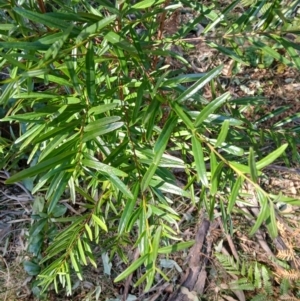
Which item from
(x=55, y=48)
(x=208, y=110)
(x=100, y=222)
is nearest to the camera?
(x=55, y=48)

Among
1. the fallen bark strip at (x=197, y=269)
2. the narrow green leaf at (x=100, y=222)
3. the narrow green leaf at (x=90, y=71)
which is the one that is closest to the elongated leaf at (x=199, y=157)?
the narrow green leaf at (x=90, y=71)

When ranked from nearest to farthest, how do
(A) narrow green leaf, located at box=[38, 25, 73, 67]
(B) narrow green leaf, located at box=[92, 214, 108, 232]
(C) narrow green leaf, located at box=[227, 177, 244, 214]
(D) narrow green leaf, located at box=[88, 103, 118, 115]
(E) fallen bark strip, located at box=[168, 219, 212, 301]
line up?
(A) narrow green leaf, located at box=[38, 25, 73, 67] → (C) narrow green leaf, located at box=[227, 177, 244, 214] → (D) narrow green leaf, located at box=[88, 103, 118, 115] → (B) narrow green leaf, located at box=[92, 214, 108, 232] → (E) fallen bark strip, located at box=[168, 219, 212, 301]

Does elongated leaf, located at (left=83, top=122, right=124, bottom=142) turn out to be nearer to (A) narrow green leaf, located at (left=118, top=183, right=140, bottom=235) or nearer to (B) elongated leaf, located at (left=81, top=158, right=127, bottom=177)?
(B) elongated leaf, located at (left=81, top=158, right=127, bottom=177)

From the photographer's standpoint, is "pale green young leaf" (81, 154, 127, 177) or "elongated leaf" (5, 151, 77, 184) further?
"pale green young leaf" (81, 154, 127, 177)

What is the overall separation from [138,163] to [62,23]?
373 mm

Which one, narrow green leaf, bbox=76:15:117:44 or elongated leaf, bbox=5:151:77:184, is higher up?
narrow green leaf, bbox=76:15:117:44

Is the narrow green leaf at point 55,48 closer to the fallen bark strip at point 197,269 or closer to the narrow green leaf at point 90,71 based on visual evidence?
the narrow green leaf at point 90,71

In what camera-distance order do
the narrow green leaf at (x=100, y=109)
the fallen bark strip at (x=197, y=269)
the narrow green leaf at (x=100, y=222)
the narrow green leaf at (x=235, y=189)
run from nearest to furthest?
the narrow green leaf at (x=235, y=189) < the narrow green leaf at (x=100, y=109) < the narrow green leaf at (x=100, y=222) < the fallen bark strip at (x=197, y=269)

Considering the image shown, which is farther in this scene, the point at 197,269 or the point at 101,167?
the point at 197,269

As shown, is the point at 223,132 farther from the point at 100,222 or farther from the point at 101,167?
the point at 100,222

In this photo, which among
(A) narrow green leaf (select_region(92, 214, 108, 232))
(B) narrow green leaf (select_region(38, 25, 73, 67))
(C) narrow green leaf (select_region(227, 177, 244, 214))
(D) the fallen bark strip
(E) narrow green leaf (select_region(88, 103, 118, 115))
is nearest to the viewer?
(B) narrow green leaf (select_region(38, 25, 73, 67))

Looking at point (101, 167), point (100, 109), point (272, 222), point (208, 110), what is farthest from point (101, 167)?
point (272, 222)

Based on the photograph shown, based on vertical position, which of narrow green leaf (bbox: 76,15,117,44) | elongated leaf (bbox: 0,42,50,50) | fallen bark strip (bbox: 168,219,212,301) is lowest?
fallen bark strip (bbox: 168,219,212,301)

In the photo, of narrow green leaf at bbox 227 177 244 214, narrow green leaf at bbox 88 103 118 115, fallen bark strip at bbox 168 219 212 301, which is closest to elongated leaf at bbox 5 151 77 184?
narrow green leaf at bbox 88 103 118 115
